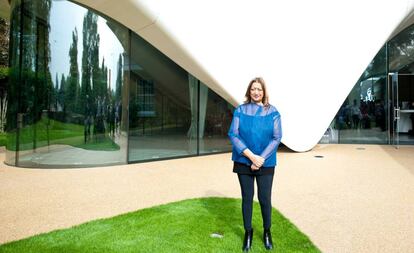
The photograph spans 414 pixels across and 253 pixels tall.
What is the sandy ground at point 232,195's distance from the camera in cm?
336

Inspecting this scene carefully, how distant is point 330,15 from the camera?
8.66 metres

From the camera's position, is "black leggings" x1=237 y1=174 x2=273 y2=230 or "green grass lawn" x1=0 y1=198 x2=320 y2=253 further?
"green grass lawn" x1=0 y1=198 x2=320 y2=253

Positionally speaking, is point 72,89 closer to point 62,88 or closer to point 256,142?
point 62,88

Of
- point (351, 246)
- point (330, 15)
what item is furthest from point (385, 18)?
point (351, 246)

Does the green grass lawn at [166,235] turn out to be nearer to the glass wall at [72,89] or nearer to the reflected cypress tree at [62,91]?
the glass wall at [72,89]

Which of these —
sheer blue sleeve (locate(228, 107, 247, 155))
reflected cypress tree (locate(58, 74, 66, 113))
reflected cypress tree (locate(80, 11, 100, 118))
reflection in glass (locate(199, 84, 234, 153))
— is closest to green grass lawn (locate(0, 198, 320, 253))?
sheer blue sleeve (locate(228, 107, 247, 155))

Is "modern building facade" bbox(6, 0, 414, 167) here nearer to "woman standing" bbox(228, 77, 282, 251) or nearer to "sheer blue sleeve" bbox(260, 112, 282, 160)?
"woman standing" bbox(228, 77, 282, 251)

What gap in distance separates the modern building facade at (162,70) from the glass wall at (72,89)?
0.02m

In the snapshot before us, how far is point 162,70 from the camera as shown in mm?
8773

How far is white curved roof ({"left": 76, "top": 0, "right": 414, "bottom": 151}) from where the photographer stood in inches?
297

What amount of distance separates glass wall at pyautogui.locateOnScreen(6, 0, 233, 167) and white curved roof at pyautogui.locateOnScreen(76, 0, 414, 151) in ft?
2.88

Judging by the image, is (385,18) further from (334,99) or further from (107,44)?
(107,44)

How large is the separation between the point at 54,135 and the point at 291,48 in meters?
6.19

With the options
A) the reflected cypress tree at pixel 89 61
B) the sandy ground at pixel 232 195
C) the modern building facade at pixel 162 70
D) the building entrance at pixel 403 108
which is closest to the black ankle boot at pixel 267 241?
the sandy ground at pixel 232 195
